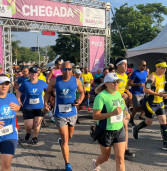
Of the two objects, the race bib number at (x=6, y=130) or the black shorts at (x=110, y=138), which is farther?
the black shorts at (x=110, y=138)

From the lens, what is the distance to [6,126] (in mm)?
2857

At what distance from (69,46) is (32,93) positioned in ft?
94.9

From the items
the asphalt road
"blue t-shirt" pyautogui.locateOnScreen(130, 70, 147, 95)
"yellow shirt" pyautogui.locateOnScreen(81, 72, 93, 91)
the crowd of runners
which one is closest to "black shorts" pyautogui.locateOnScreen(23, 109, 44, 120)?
the crowd of runners

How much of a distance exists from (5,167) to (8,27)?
1085cm

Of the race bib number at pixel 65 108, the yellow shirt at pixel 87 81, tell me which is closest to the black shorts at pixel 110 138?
the race bib number at pixel 65 108

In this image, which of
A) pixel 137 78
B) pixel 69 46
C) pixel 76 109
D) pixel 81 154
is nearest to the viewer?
pixel 76 109

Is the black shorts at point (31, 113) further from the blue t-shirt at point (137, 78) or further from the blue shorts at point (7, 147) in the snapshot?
the blue t-shirt at point (137, 78)

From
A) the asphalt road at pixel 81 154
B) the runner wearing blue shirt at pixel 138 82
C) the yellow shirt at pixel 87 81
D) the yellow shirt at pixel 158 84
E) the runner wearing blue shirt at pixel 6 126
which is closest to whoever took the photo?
the runner wearing blue shirt at pixel 6 126

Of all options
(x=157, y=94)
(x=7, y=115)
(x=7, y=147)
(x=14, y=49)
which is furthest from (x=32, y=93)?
(x=14, y=49)

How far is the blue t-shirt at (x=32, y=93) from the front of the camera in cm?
509

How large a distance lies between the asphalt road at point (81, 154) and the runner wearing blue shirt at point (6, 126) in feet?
3.83

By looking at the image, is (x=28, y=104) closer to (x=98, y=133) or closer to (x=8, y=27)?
(x=98, y=133)

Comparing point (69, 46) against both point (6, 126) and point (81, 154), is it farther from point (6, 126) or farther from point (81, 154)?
point (6, 126)

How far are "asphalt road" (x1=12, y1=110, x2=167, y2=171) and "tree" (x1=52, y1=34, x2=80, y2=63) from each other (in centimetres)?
2747
